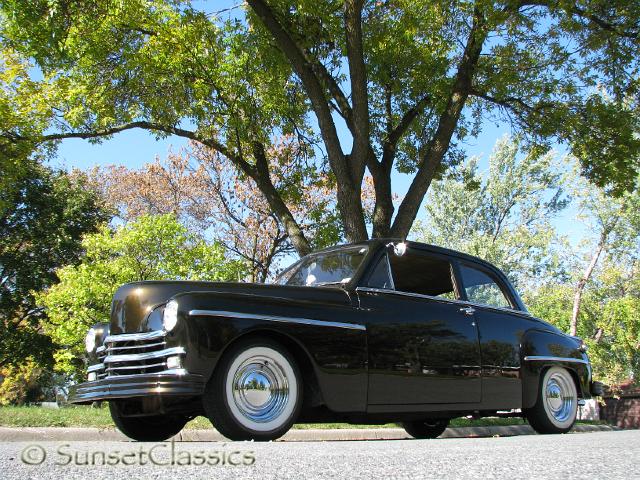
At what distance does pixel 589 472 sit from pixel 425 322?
3002 mm

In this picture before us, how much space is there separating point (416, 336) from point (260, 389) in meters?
1.62

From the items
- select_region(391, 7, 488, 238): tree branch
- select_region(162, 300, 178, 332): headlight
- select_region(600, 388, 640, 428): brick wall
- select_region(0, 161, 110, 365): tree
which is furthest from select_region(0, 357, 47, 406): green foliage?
select_region(162, 300, 178, 332): headlight

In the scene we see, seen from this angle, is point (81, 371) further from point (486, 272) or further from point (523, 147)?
point (486, 272)

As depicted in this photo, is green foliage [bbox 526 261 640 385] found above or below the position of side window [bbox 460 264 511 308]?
above

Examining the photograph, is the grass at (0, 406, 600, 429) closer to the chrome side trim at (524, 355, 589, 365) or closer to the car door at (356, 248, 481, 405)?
the chrome side trim at (524, 355, 589, 365)

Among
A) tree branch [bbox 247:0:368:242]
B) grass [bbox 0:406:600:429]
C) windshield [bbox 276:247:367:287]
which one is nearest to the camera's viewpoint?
windshield [bbox 276:247:367:287]

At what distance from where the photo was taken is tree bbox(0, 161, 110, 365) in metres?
28.9

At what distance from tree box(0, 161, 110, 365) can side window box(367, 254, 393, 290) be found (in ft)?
86.9

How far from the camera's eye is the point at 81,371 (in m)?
23.1

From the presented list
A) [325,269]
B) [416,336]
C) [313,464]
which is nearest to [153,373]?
[313,464]

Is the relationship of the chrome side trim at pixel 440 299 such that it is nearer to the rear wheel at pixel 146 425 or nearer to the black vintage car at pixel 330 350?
the black vintage car at pixel 330 350

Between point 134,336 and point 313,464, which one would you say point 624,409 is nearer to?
point 134,336

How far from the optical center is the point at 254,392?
443 cm

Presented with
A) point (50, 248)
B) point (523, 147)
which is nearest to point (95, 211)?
point (50, 248)
